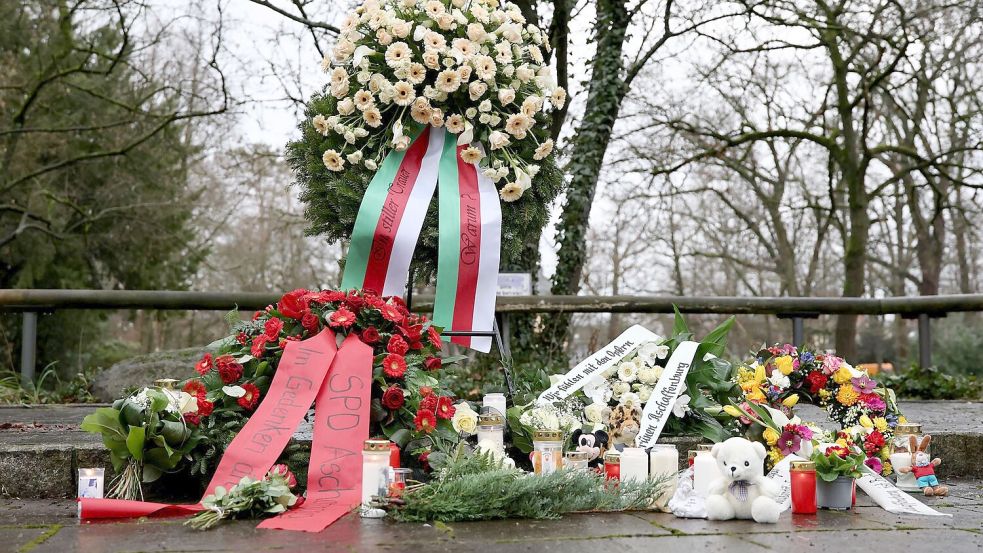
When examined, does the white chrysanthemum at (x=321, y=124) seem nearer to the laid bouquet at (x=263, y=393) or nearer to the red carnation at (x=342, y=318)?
the laid bouquet at (x=263, y=393)

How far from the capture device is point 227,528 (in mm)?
2668

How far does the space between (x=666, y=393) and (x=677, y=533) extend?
3.42 ft

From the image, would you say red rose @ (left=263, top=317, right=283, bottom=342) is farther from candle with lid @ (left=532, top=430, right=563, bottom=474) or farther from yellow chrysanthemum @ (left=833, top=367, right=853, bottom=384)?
yellow chrysanthemum @ (left=833, top=367, right=853, bottom=384)

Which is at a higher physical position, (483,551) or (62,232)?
(62,232)

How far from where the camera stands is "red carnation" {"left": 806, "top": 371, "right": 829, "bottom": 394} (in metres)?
3.77

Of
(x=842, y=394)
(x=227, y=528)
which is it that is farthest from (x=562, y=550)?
(x=842, y=394)

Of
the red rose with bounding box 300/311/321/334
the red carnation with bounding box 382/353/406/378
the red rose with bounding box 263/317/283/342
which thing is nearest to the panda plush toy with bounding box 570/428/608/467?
the red carnation with bounding box 382/353/406/378

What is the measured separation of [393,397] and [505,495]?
0.67m

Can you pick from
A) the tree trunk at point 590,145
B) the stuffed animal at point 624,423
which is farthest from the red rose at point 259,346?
the tree trunk at point 590,145

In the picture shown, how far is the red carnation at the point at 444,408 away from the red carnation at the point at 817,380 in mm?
1600

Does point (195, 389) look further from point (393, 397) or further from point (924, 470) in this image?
point (924, 470)

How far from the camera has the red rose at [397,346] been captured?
3.39 metres

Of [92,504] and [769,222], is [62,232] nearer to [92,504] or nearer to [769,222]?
[92,504]

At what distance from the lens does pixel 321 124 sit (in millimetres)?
3877
